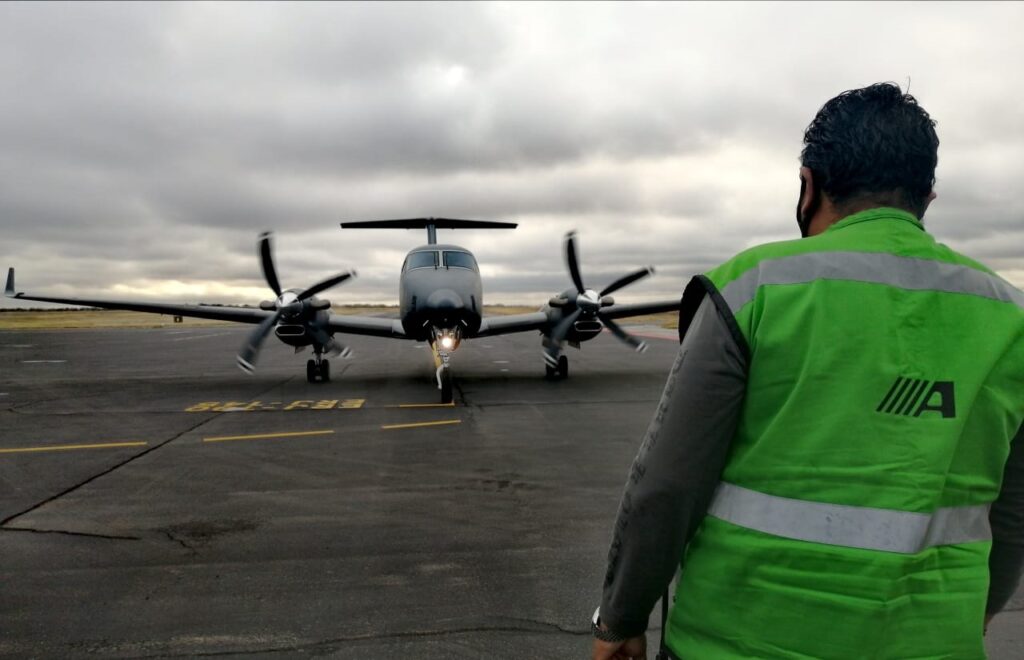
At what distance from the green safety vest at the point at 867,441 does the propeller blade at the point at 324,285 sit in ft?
53.4

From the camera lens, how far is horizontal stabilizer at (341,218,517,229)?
72.5ft

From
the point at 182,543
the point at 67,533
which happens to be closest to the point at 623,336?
the point at 182,543

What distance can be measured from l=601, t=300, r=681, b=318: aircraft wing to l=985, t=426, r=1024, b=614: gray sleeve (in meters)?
18.3

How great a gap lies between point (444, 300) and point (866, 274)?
47.4 ft

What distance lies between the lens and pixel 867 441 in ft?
5.16

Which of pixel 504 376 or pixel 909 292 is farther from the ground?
pixel 909 292

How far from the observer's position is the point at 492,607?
14.8 feet

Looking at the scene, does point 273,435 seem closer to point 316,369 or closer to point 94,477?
point 94,477

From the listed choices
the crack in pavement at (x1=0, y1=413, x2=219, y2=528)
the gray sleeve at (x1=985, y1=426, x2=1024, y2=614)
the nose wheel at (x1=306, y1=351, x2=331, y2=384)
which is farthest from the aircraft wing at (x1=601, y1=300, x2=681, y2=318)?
the gray sleeve at (x1=985, y1=426, x2=1024, y2=614)

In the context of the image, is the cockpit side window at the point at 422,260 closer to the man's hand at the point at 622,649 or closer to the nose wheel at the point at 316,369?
the nose wheel at the point at 316,369

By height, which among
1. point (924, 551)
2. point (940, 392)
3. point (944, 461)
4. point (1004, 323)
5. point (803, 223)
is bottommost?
point (924, 551)

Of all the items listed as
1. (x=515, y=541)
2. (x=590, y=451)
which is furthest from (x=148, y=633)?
(x=590, y=451)

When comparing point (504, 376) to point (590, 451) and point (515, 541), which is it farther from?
point (515, 541)

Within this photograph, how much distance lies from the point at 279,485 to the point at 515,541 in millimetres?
3433
